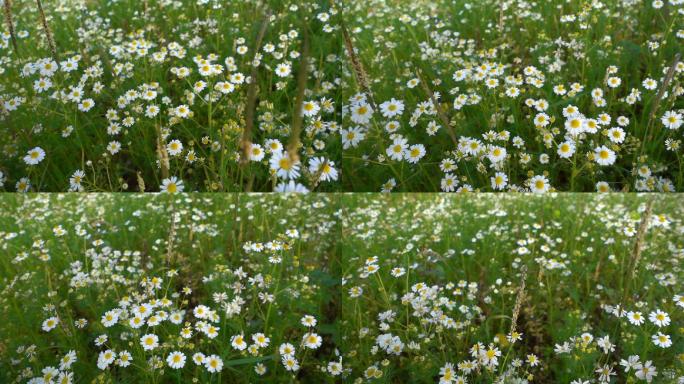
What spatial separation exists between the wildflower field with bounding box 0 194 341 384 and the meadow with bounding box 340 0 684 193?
1.68ft

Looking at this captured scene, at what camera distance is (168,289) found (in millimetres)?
2656

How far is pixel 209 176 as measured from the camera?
2.72 meters

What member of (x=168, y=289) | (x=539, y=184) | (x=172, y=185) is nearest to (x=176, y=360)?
(x=168, y=289)

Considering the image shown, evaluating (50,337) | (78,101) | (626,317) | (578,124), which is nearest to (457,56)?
(578,124)

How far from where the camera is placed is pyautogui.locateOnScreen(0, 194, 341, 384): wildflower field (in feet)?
7.75

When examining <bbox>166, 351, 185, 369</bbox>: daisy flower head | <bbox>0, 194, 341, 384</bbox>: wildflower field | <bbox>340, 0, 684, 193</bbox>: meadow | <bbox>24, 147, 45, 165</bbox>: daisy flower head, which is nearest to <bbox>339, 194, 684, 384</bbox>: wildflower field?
<bbox>0, 194, 341, 384</bbox>: wildflower field

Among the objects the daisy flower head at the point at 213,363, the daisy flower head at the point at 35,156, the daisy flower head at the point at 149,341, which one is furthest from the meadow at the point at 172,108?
the daisy flower head at the point at 213,363

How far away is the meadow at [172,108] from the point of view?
2729 millimetres

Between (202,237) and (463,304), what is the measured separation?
1.27 m

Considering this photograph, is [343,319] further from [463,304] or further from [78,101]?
[78,101]

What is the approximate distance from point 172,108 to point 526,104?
164cm

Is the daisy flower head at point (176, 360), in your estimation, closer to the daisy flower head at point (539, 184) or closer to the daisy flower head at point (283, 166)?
the daisy flower head at point (283, 166)

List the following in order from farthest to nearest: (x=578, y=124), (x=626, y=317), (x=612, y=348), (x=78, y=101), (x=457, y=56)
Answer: (x=457, y=56) < (x=78, y=101) < (x=578, y=124) < (x=626, y=317) < (x=612, y=348)

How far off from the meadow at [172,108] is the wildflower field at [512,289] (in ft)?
1.57
